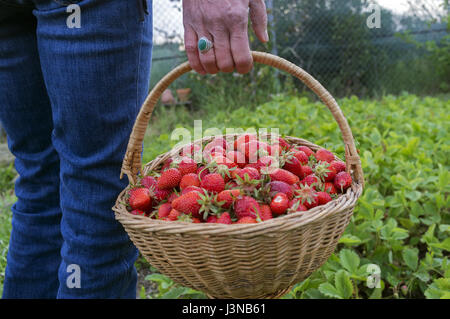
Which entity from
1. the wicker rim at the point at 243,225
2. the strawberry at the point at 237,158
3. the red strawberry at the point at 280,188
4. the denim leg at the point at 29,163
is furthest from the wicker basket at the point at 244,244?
the denim leg at the point at 29,163

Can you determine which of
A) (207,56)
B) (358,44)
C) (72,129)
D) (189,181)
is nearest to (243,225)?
(189,181)

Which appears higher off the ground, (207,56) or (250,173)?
(207,56)

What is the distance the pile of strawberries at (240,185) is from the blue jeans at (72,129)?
0.48ft

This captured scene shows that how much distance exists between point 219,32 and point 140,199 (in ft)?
1.35

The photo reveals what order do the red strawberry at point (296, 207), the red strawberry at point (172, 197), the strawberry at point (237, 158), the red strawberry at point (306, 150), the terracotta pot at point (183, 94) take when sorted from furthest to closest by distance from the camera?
the terracotta pot at point (183, 94)
the red strawberry at point (306, 150)
the strawberry at point (237, 158)
the red strawberry at point (172, 197)
the red strawberry at point (296, 207)

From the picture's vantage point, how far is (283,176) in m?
0.98

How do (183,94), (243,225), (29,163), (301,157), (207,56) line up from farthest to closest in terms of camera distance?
(183,94)
(29,163)
(301,157)
(207,56)
(243,225)

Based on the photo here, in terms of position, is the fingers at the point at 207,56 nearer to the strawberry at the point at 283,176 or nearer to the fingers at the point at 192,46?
the fingers at the point at 192,46

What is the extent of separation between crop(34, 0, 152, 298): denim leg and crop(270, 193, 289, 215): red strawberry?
422 millimetres

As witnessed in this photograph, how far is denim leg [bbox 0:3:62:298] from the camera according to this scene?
1.10 m

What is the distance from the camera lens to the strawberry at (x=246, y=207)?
2.80 feet

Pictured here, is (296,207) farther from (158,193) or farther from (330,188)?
(158,193)

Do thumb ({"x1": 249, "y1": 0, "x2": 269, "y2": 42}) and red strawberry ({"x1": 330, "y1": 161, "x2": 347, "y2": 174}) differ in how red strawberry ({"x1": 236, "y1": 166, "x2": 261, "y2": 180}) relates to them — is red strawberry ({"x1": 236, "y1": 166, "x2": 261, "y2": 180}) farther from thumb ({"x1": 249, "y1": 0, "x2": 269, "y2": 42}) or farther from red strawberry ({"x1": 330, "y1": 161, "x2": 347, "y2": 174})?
thumb ({"x1": 249, "y1": 0, "x2": 269, "y2": 42})
